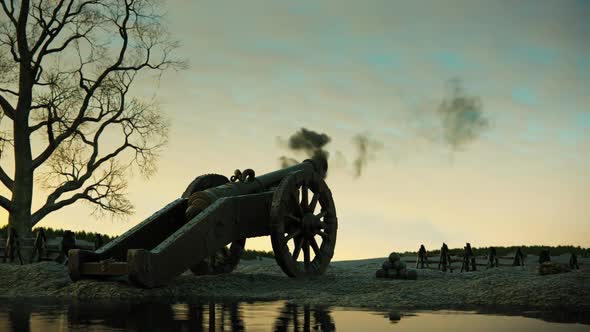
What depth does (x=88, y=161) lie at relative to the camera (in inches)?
1096

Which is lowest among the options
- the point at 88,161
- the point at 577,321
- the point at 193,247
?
the point at 577,321

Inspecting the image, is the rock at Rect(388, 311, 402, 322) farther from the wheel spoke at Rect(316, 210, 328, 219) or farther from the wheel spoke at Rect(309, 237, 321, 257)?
the wheel spoke at Rect(316, 210, 328, 219)

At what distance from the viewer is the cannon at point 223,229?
44.3 feet

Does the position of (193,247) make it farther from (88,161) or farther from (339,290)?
(88,161)

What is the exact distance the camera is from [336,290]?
14766 mm

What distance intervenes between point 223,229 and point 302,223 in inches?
90.9

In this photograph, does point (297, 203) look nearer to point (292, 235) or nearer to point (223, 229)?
point (292, 235)

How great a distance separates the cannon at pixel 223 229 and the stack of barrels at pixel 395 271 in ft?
5.65

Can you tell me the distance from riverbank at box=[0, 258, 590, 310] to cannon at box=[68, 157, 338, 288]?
0.45 m

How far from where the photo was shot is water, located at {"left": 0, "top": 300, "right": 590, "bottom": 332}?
Result: 8.97 meters

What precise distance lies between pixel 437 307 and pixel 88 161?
18.5 metres

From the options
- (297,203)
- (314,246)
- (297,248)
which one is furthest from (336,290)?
(314,246)

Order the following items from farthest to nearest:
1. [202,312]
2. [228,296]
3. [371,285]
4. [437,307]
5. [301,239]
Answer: [301,239] → [371,285] → [228,296] → [437,307] → [202,312]

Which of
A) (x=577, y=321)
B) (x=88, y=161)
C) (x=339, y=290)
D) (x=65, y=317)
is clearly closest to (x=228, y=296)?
(x=339, y=290)
